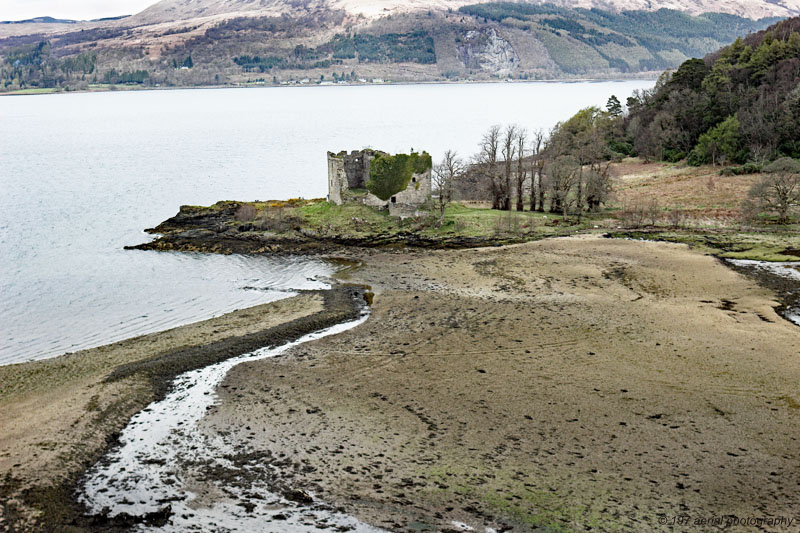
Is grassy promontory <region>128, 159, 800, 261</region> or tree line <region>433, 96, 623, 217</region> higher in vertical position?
tree line <region>433, 96, 623, 217</region>

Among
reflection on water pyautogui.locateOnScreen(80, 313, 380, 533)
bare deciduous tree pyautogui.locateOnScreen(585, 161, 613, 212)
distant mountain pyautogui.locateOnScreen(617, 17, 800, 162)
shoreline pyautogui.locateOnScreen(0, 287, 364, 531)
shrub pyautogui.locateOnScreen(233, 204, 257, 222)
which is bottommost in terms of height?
reflection on water pyautogui.locateOnScreen(80, 313, 380, 533)

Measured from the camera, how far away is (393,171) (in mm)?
43812

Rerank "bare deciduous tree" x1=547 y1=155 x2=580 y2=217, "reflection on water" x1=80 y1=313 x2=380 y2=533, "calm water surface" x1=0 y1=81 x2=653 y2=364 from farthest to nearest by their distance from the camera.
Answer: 1. "bare deciduous tree" x1=547 y1=155 x2=580 y2=217
2. "calm water surface" x1=0 y1=81 x2=653 y2=364
3. "reflection on water" x1=80 y1=313 x2=380 y2=533

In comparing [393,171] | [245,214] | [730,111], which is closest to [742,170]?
[730,111]

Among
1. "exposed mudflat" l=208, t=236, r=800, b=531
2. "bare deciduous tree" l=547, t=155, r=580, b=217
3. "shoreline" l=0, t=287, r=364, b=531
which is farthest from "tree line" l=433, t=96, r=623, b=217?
"shoreline" l=0, t=287, r=364, b=531

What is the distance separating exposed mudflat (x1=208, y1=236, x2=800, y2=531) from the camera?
15.5 meters

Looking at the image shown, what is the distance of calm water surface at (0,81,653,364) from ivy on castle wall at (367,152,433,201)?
8.97 meters

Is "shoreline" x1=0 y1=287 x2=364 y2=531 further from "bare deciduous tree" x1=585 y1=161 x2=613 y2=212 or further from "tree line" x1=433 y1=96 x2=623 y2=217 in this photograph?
"bare deciduous tree" x1=585 y1=161 x2=613 y2=212

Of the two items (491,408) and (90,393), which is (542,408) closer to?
(491,408)

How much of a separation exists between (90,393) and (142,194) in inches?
1700

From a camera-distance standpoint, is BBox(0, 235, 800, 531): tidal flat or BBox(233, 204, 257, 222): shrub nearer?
BBox(0, 235, 800, 531): tidal flat

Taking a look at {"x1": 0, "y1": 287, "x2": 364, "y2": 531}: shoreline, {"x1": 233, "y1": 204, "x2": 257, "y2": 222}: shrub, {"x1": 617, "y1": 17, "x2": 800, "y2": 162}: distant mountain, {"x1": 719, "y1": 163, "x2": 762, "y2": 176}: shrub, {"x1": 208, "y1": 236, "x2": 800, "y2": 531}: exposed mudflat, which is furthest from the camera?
{"x1": 617, "y1": 17, "x2": 800, "y2": 162}: distant mountain

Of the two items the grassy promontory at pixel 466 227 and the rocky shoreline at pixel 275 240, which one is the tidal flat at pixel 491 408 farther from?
the rocky shoreline at pixel 275 240

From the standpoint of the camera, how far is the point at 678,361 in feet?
73.2
